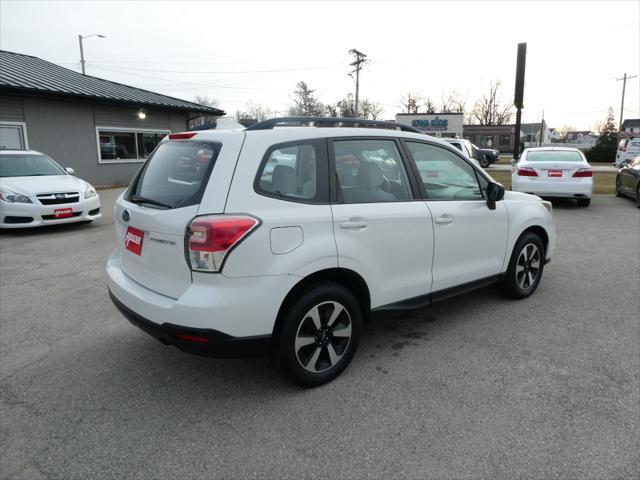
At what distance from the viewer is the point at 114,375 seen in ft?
10.8

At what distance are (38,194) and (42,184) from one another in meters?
0.38

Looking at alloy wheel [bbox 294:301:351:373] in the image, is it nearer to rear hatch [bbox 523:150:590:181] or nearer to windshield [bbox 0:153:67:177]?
windshield [bbox 0:153:67:177]

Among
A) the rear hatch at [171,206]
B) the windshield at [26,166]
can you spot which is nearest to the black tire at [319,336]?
the rear hatch at [171,206]

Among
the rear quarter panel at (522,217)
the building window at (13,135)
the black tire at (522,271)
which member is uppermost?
the building window at (13,135)


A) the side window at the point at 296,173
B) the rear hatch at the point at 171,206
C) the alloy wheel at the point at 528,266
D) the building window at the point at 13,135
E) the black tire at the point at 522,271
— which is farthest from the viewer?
the building window at the point at 13,135

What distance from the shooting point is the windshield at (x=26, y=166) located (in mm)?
8836

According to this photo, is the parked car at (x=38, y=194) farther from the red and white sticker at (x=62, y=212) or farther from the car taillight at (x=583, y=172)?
the car taillight at (x=583, y=172)

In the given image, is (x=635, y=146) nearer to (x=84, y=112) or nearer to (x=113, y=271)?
(x=84, y=112)

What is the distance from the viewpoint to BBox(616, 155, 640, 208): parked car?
11688 millimetres

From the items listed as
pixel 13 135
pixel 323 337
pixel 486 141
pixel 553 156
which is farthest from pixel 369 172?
pixel 486 141

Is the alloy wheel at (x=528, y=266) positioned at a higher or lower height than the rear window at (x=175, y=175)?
lower

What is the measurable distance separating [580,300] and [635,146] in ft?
97.2

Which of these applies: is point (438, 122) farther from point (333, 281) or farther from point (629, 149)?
point (333, 281)

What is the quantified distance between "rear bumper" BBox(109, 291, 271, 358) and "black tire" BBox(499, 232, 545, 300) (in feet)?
9.47
